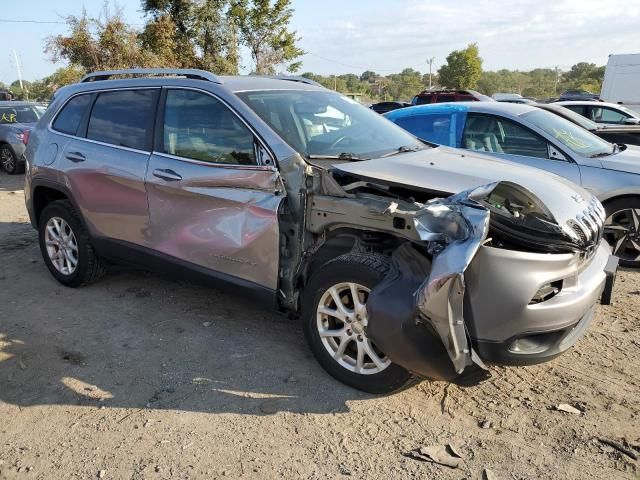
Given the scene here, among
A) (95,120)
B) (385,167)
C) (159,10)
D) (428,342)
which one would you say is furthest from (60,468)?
(159,10)

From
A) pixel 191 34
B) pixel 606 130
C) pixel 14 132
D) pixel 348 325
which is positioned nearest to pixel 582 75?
pixel 191 34

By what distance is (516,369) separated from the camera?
11.1 ft

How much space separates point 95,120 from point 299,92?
1743 mm

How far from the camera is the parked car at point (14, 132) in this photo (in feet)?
38.5

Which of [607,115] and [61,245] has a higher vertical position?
[607,115]

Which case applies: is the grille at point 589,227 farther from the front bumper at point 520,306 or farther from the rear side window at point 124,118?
the rear side window at point 124,118

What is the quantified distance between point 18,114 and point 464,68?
4566cm

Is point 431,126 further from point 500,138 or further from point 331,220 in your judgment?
point 331,220

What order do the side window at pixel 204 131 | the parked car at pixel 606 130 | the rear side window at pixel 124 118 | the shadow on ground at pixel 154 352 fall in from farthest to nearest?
the parked car at pixel 606 130 < the rear side window at pixel 124 118 < the side window at pixel 204 131 < the shadow on ground at pixel 154 352

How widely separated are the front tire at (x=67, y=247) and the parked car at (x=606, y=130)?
575cm

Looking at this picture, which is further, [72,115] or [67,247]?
[67,247]

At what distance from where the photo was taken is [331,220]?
3088 mm

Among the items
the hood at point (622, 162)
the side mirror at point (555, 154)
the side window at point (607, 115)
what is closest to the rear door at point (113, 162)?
the side mirror at point (555, 154)

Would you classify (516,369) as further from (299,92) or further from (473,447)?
(299,92)
